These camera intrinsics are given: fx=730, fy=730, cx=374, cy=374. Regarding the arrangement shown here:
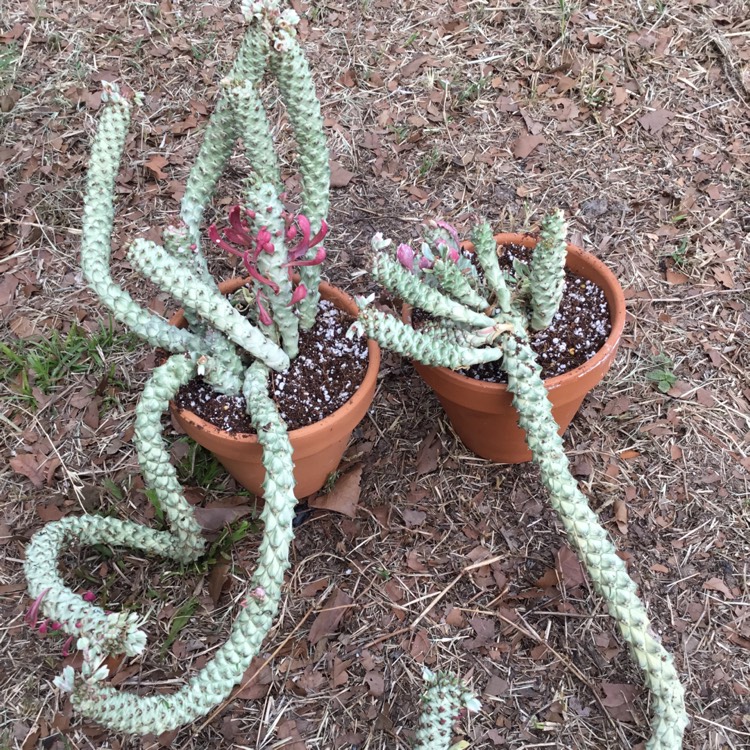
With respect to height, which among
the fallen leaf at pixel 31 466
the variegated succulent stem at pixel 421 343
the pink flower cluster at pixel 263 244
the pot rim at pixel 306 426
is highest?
the pink flower cluster at pixel 263 244

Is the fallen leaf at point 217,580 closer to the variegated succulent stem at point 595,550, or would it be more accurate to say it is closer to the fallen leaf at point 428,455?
the fallen leaf at point 428,455

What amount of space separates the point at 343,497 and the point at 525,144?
1.66 meters

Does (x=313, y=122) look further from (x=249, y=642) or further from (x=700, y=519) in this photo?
(x=700, y=519)

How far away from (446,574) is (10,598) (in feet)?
3.89

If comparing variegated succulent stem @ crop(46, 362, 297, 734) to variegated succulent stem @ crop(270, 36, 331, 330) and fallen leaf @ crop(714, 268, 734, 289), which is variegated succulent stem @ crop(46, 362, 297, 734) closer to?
variegated succulent stem @ crop(270, 36, 331, 330)

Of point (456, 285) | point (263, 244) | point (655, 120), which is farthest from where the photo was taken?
point (655, 120)

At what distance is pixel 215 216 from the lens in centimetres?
276

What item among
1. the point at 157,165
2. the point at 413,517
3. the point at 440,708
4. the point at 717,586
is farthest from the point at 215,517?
the point at 157,165

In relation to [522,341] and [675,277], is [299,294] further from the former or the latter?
[675,277]

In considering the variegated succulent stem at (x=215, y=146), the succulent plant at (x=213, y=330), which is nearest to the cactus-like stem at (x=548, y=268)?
the succulent plant at (x=213, y=330)

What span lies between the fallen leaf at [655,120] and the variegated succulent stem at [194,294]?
2021 mm

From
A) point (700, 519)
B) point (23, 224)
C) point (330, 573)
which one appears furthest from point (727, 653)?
point (23, 224)

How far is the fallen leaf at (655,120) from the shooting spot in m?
2.96

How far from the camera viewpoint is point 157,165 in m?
2.88
